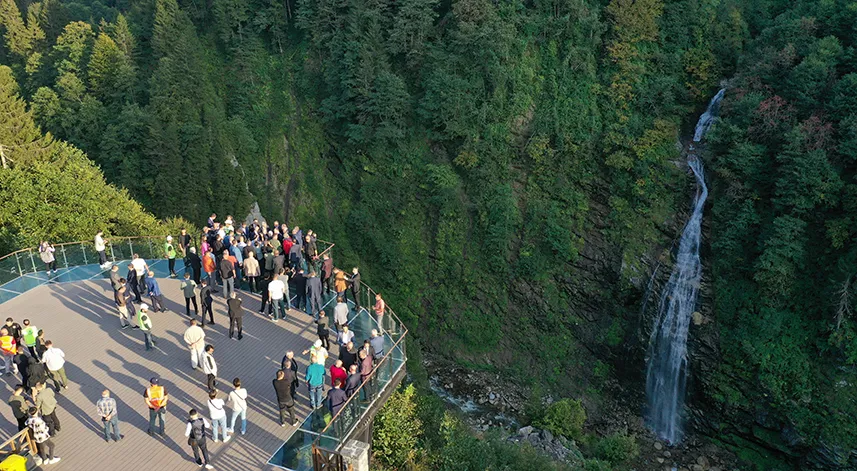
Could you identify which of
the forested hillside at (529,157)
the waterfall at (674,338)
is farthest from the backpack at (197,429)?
the waterfall at (674,338)

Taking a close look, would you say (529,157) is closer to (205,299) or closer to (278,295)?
(278,295)

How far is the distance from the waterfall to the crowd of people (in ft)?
53.6

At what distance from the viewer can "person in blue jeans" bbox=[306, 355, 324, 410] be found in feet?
45.2

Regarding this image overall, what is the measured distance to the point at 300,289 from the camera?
17.7 metres

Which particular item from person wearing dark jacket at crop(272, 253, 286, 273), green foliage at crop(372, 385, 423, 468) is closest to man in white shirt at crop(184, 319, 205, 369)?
person wearing dark jacket at crop(272, 253, 286, 273)

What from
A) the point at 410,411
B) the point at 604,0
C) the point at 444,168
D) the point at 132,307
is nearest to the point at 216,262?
the point at 132,307

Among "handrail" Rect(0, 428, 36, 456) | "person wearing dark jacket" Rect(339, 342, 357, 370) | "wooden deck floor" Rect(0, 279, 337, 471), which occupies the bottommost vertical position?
"wooden deck floor" Rect(0, 279, 337, 471)

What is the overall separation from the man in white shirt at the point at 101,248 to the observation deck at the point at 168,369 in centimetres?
36

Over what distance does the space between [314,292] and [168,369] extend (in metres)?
4.26

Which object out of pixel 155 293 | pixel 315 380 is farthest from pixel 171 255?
pixel 315 380

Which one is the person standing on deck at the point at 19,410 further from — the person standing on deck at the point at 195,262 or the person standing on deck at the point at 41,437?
the person standing on deck at the point at 195,262

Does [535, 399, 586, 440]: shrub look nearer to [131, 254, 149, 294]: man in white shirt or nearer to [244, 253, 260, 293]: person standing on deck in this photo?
[244, 253, 260, 293]: person standing on deck

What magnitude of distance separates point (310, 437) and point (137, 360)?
6.39m

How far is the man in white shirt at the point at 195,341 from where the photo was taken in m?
15.2
